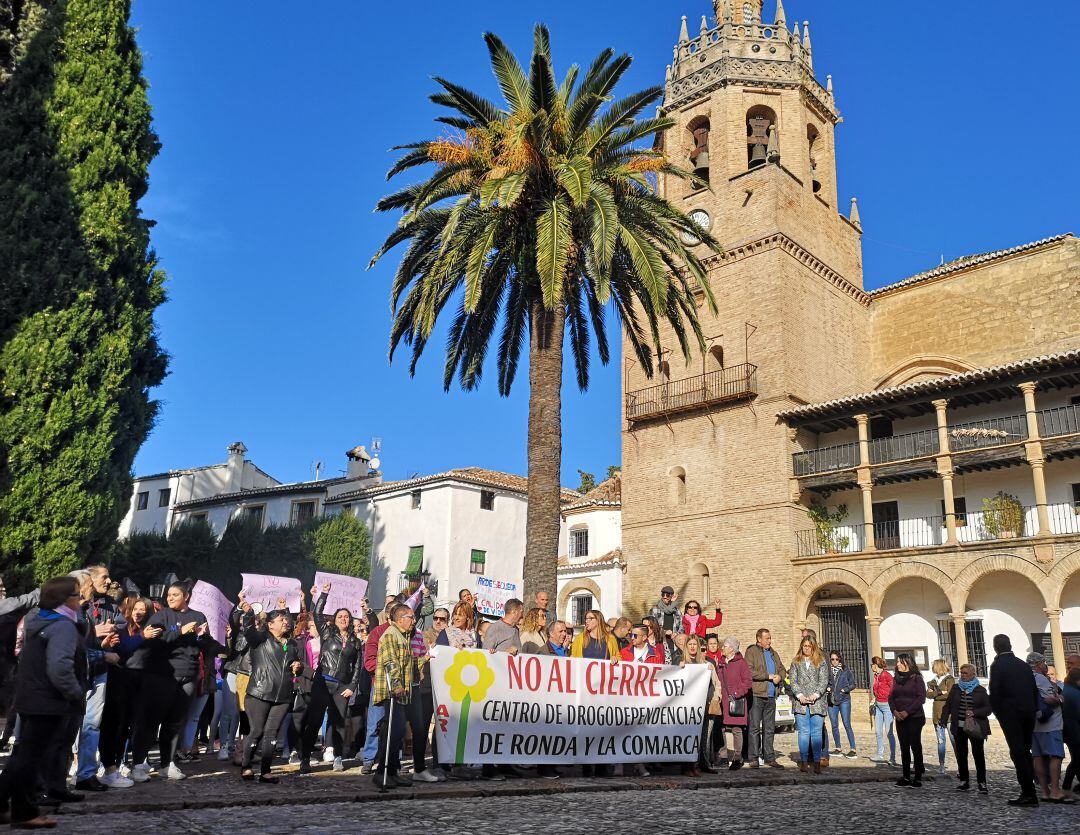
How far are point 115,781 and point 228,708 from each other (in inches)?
129

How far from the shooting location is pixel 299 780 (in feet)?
28.9

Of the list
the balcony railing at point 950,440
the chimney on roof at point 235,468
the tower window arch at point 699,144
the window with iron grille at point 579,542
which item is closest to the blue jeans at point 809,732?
the balcony railing at point 950,440

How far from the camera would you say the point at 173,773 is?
853cm

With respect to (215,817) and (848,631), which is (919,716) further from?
(848,631)

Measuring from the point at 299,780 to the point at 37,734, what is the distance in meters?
3.22

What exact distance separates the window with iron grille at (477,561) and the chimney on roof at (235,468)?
49.2 feet

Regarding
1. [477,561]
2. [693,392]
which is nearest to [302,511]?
[477,561]

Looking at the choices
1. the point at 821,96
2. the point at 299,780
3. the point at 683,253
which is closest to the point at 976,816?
the point at 299,780

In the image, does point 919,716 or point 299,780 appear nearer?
point 299,780

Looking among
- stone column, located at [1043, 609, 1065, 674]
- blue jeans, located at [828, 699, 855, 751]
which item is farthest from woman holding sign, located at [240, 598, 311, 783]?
stone column, located at [1043, 609, 1065, 674]

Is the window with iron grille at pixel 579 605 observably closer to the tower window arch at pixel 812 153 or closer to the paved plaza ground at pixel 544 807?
the tower window arch at pixel 812 153

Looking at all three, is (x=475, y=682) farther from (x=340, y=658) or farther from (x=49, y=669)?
(x=49, y=669)

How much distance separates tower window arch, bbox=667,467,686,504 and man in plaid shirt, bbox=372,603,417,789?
23.5m

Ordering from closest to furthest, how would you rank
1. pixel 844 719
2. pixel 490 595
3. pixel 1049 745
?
pixel 1049 745, pixel 844 719, pixel 490 595
